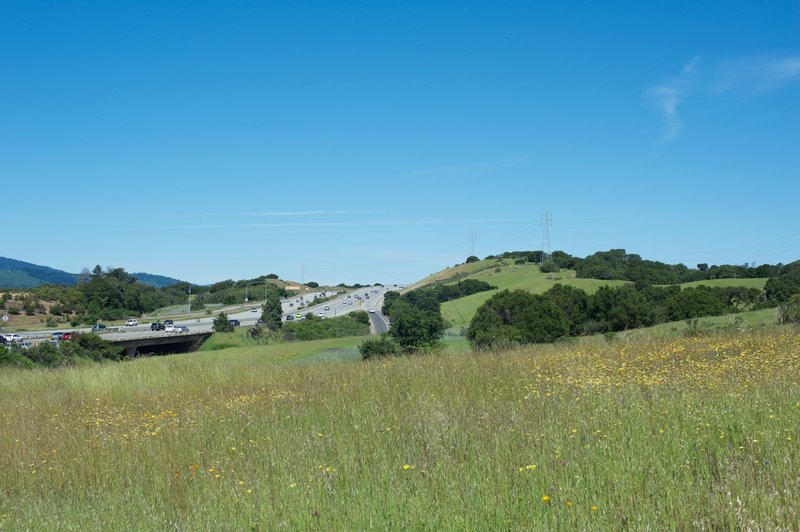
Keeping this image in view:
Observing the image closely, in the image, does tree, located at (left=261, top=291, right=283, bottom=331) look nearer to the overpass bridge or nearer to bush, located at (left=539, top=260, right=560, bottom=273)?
the overpass bridge

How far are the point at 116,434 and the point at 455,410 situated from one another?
399 centimetres

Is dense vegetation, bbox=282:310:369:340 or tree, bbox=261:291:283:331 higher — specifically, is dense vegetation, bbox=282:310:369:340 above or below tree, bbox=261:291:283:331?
below

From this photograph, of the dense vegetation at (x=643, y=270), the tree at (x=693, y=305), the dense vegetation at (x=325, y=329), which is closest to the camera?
the tree at (x=693, y=305)

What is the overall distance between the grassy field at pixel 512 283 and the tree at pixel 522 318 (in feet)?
52.2

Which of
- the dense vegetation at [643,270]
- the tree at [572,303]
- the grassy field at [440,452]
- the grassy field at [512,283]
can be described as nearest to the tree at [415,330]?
the tree at [572,303]

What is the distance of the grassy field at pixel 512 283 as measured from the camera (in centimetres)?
6781

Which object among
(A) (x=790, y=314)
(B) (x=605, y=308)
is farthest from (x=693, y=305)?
(A) (x=790, y=314)

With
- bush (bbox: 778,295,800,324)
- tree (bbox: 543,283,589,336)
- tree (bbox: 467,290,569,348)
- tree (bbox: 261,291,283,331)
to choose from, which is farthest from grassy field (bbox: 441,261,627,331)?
bush (bbox: 778,295,800,324)

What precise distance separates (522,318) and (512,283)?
5894cm

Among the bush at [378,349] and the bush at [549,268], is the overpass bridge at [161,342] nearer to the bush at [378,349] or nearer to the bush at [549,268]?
the bush at [378,349]

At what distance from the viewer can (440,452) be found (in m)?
5.86

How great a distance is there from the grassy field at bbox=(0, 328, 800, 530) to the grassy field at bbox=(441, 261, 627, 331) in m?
43.4

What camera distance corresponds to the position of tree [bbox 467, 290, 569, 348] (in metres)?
30.7

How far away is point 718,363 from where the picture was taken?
973 cm
